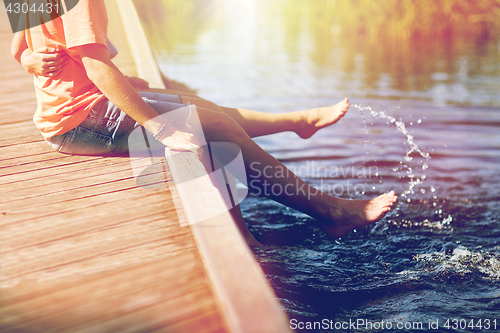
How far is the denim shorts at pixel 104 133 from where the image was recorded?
2014mm

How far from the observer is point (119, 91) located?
182cm

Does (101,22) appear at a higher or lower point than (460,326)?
higher

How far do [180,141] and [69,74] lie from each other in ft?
1.94

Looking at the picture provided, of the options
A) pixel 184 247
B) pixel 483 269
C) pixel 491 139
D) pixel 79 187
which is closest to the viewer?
pixel 184 247

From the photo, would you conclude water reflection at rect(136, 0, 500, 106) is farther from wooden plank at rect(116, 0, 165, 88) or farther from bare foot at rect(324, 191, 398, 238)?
bare foot at rect(324, 191, 398, 238)

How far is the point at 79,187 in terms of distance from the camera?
1.91 m

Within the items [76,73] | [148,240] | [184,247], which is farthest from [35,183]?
[184,247]

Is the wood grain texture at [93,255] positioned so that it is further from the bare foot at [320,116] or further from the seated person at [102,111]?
the bare foot at [320,116]

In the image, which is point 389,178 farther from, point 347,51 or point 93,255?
point 347,51

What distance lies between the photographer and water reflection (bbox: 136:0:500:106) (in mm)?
7262

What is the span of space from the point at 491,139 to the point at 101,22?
4689mm

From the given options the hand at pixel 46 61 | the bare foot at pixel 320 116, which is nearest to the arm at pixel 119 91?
the hand at pixel 46 61

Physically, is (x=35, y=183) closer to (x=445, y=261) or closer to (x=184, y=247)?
(x=184, y=247)

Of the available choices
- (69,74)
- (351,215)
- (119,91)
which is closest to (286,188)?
(351,215)
